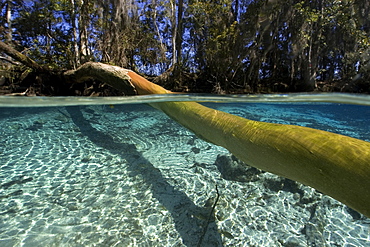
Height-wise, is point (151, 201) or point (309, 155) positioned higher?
point (309, 155)

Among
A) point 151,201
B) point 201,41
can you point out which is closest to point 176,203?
point 151,201

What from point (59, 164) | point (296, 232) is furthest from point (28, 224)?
point (296, 232)

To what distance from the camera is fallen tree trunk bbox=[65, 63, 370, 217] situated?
147cm

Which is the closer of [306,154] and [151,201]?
[306,154]

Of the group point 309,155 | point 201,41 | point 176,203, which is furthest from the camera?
point 201,41

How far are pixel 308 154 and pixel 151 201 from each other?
291 cm

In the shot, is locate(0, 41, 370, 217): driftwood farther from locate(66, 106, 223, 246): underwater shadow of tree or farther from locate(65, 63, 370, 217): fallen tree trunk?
locate(66, 106, 223, 246): underwater shadow of tree

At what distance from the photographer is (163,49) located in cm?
1427

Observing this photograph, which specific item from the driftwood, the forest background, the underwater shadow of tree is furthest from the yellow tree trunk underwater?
the forest background

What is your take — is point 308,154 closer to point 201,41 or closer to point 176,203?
point 176,203

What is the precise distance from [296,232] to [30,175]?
18.0 ft

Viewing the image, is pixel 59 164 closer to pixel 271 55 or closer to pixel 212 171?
pixel 212 171

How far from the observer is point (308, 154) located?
174cm

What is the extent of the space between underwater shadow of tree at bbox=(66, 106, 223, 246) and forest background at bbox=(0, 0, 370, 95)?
8146 millimetres
